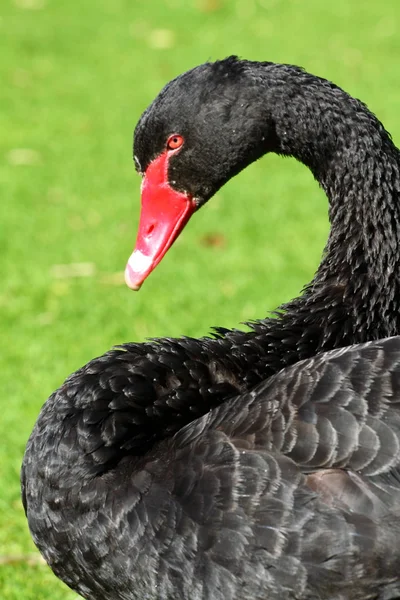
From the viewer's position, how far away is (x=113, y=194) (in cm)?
600

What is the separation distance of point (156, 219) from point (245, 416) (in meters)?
0.66

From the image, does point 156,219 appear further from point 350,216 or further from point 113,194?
point 113,194

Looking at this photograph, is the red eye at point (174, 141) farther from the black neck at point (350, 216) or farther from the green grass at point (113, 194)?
the green grass at point (113, 194)

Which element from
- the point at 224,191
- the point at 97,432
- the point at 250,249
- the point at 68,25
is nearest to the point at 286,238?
the point at 250,249

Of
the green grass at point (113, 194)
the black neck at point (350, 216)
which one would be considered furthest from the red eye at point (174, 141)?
the green grass at point (113, 194)

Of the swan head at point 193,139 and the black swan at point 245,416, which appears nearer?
the black swan at point 245,416

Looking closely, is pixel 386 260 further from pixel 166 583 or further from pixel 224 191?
pixel 224 191

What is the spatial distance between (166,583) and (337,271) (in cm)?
94

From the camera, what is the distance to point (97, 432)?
2277 mm

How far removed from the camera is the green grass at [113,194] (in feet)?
13.9

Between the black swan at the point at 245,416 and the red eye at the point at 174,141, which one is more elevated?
the red eye at the point at 174,141

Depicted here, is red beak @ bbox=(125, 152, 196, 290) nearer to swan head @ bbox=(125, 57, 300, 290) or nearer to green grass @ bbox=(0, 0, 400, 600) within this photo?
swan head @ bbox=(125, 57, 300, 290)

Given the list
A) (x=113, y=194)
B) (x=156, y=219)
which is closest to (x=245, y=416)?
(x=156, y=219)

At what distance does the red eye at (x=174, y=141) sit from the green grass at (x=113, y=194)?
1.22 m
